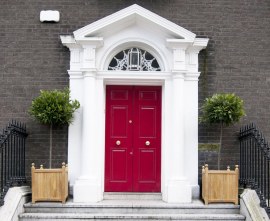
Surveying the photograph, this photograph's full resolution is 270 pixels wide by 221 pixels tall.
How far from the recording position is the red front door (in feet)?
33.0

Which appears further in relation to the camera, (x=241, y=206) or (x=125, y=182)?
(x=125, y=182)

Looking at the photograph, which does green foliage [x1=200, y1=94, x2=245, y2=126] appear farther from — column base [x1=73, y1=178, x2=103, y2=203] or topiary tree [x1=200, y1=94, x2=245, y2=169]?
column base [x1=73, y1=178, x2=103, y2=203]

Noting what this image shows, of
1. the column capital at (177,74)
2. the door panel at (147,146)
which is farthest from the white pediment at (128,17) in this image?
the door panel at (147,146)

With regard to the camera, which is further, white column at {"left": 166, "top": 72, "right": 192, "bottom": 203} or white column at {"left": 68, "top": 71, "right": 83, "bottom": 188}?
white column at {"left": 68, "top": 71, "right": 83, "bottom": 188}

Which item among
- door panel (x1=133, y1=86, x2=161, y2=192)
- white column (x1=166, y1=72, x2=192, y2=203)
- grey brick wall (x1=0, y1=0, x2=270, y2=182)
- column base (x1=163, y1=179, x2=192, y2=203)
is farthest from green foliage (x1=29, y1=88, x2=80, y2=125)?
column base (x1=163, y1=179, x2=192, y2=203)

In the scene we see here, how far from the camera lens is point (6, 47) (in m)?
9.93

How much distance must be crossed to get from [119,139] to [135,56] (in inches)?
64.2

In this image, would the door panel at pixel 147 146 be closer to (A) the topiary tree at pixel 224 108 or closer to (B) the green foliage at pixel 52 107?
(A) the topiary tree at pixel 224 108

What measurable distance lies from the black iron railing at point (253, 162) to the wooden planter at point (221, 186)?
0.34 meters

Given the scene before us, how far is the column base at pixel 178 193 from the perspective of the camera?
30.2 ft

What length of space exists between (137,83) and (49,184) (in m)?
2.60

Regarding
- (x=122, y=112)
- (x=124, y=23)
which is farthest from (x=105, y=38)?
(x=122, y=112)

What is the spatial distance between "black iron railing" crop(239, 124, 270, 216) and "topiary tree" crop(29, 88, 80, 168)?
10.6 ft

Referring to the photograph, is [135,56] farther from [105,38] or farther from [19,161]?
[19,161]
